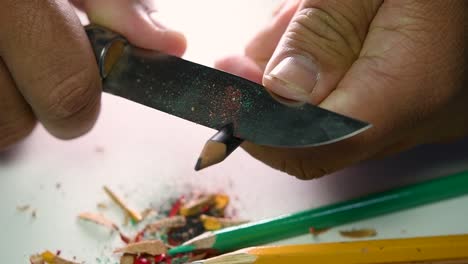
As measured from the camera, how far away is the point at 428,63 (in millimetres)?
780

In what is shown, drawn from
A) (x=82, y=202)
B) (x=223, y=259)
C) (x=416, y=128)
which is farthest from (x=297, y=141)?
(x=82, y=202)

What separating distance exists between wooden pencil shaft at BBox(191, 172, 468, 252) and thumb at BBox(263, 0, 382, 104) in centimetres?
17

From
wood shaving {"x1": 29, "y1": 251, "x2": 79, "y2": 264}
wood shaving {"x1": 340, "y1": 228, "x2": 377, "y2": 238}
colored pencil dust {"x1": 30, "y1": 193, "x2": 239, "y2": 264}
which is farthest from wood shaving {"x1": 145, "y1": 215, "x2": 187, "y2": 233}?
wood shaving {"x1": 340, "y1": 228, "x2": 377, "y2": 238}

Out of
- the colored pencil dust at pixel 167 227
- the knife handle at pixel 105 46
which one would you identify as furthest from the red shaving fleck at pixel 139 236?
the knife handle at pixel 105 46

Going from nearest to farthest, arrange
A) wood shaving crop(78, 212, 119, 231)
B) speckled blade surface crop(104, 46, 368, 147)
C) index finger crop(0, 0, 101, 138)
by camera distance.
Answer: speckled blade surface crop(104, 46, 368, 147), index finger crop(0, 0, 101, 138), wood shaving crop(78, 212, 119, 231)

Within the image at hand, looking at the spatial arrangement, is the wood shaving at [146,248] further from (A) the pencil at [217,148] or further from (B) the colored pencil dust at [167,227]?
(A) the pencil at [217,148]

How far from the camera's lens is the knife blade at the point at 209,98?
0.66 metres

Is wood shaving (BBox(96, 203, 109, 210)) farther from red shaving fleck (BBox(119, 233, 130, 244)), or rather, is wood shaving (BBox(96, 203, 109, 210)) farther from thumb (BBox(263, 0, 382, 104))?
thumb (BBox(263, 0, 382, 104))

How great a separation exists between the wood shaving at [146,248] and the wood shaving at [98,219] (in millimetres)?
66

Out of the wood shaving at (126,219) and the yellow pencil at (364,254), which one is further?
the wood shaving at (126,219)

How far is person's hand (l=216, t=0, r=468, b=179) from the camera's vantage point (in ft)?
2.44

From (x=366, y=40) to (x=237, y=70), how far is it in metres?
0.21

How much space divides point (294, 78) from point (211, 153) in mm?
134

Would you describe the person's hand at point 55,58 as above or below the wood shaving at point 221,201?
above
